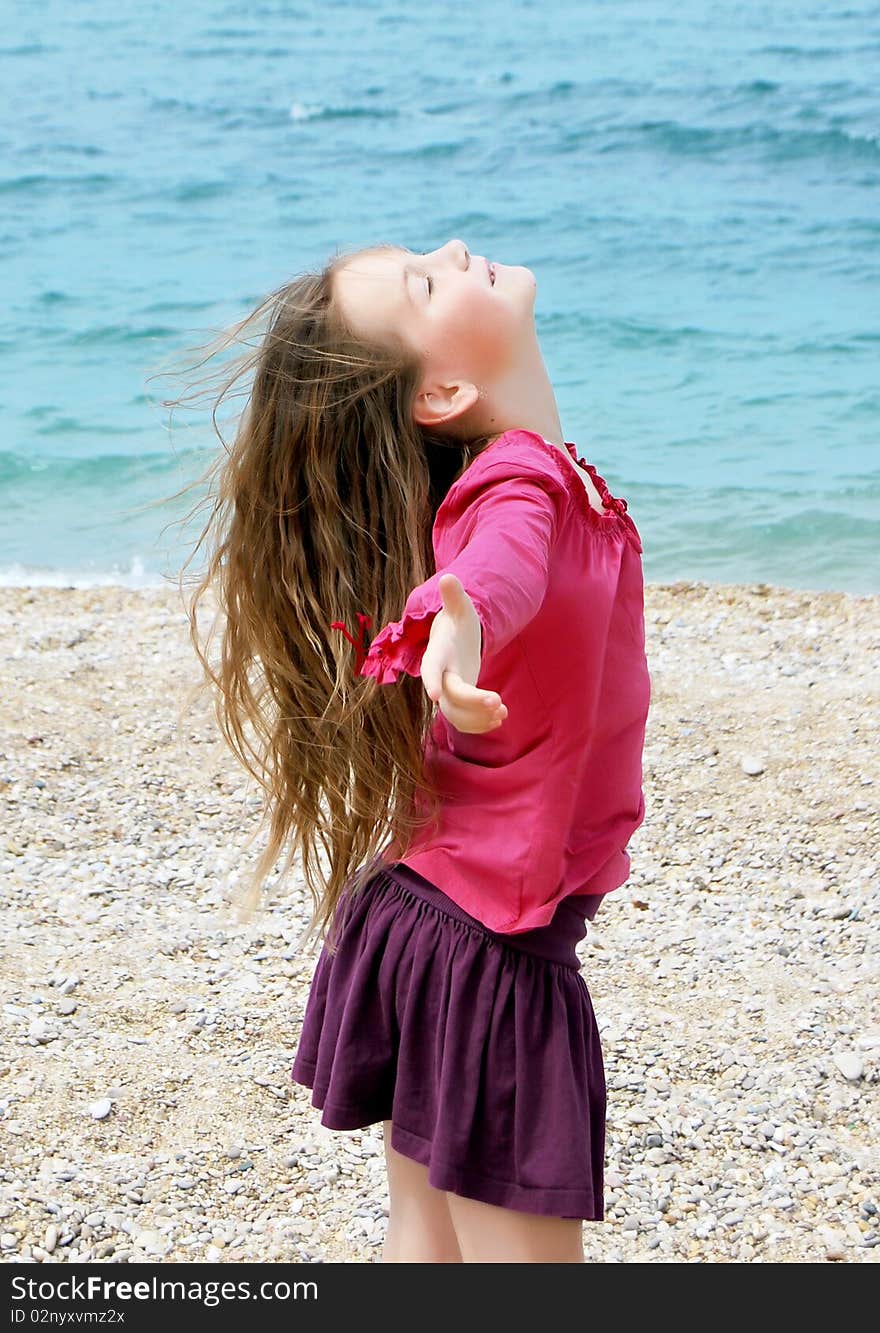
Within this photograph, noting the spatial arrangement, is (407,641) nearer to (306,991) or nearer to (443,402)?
(443,402)

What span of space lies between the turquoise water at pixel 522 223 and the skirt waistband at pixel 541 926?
2428 mm

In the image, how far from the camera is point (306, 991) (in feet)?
11.2

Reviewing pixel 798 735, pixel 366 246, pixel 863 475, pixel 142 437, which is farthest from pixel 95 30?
pixel 366 246

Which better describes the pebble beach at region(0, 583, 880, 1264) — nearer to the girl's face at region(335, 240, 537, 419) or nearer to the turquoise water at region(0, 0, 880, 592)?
the turquoise water at region(0, 0, 880, 592)

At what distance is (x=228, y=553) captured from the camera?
1.88 metres

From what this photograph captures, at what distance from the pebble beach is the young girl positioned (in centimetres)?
65

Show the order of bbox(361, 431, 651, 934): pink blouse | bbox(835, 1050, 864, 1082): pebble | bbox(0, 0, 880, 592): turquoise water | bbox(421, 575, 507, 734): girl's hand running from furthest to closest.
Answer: bbox(0, 0, 880, 592): turquoise water < bbox(835, 1050, 864, 1082): pebble < bbox(361, 431, 651, 934): pink blouse < bbox(421, 575, 507, 734): girl's hand

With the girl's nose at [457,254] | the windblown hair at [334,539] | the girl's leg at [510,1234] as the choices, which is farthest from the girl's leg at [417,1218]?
the girl's nose at [457,254]

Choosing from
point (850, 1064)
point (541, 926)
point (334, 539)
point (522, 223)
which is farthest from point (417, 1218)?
point (522, 223)

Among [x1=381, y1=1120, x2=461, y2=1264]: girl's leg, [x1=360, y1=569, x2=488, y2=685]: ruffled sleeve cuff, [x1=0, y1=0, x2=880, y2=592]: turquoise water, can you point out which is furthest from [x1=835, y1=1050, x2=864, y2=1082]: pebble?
[x1=0, y1=0, x2=880, y2=592]: turquoise water

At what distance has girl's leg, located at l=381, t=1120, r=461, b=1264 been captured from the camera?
187 cm

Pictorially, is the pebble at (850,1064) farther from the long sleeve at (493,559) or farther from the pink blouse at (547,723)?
the long sleeve at (493,559)

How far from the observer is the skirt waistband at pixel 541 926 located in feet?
5.56
